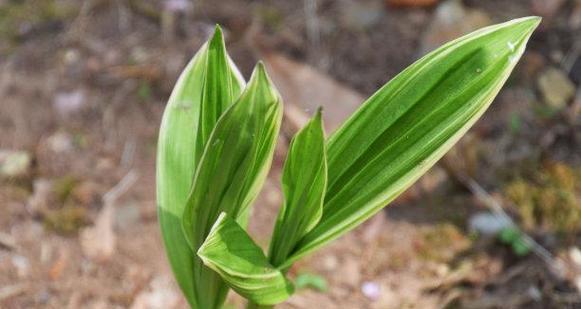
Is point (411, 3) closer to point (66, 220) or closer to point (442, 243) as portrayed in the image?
point (442, 243)

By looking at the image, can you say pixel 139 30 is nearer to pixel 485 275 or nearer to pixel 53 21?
pixel 53 21

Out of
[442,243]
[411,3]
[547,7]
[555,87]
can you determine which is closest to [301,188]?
[442,243]

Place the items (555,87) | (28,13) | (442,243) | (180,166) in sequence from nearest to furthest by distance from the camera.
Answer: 1. (180,166)
2. (442,243)
3. (555,87)
4. (28,13)

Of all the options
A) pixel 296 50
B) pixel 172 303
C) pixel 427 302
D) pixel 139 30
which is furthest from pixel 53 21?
pixel 427 302

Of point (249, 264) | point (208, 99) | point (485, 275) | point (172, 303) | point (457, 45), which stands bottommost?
point (172, 303)

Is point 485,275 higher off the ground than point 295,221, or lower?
lower

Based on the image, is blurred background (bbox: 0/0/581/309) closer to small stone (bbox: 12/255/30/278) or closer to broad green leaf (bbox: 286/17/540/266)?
small stone (bbox: 12/255/30/278)

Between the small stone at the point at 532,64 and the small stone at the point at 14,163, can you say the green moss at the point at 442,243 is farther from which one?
the small stone at the point at 14,163
